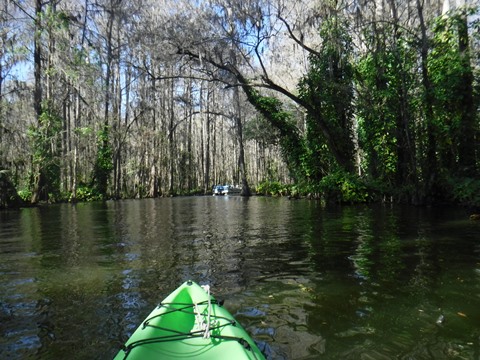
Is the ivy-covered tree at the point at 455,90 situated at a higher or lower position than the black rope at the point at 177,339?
higher

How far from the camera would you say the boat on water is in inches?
103

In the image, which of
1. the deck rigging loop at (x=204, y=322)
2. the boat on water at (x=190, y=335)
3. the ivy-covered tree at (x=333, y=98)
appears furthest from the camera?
the ivy-covered tree at (x=333, y=98)

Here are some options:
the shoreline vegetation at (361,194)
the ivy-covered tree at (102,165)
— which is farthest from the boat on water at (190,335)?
the ivy-covered tree at (102,165)

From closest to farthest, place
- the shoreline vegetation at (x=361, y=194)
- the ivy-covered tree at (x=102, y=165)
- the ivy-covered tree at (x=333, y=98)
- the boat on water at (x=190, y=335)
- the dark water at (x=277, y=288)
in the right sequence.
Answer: the boat on water at (x=190, y=335) → the dark water at (x=277, y=288) → the shoreline vegetation at (x=361, y=194) → the ivy-covered tree at (x=333, y=98) → the ivy-covered tree at (x=102, y=165)

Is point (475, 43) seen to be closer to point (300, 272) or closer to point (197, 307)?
point (300, 272)

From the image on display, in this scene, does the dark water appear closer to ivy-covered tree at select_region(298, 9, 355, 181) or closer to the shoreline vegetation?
the shoreline vegetation

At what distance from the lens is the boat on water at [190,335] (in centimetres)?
261

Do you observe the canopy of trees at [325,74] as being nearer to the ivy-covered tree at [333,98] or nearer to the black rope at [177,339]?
the ivy-covered tree at [333,98]

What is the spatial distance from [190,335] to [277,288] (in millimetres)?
2310

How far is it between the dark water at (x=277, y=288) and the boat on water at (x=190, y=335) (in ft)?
1.73

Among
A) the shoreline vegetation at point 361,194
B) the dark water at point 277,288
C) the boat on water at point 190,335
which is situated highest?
the shoreline vegetation at point 361,194

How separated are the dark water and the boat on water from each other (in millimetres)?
528

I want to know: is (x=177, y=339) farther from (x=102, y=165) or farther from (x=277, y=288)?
(x=102, y=165)

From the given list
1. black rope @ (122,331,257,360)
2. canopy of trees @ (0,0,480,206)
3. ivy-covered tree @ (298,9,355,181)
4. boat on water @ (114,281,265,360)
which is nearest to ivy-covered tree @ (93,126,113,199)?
canopy of trees @ (0,0,480,206)
